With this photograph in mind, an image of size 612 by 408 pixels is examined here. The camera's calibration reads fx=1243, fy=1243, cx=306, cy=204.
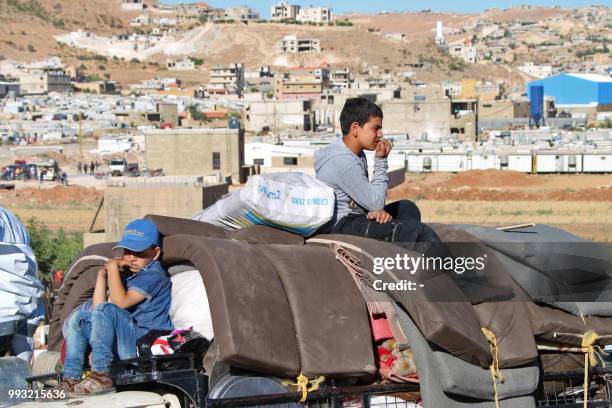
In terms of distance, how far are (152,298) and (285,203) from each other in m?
0.73

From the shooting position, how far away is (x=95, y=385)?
436 cm

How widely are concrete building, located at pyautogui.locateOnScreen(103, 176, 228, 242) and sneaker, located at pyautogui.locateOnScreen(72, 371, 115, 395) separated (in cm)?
1780

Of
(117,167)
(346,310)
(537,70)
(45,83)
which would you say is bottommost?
(117,167)

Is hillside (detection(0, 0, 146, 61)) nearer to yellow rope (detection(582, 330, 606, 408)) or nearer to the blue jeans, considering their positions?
yellow rope (detection(582, 330, 606, 408))

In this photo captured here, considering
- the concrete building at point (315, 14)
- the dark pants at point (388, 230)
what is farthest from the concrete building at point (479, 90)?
the dark pants at point (388, 230)

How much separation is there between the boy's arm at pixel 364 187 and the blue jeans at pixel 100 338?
1264 mm

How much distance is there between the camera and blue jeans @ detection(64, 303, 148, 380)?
177 inches

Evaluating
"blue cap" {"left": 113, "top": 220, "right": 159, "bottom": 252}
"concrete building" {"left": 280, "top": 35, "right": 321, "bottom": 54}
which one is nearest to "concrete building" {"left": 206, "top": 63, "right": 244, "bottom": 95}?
"concrete building" {"left": 280, "top": 35, "right": 321, "bottom": 54}

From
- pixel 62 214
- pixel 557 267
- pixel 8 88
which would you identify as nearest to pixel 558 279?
pixel 557 267

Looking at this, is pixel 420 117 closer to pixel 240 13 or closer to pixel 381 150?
pixel 381 150

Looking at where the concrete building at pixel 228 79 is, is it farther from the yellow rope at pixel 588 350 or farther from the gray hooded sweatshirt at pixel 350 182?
the yellow rope at pixel 588 350

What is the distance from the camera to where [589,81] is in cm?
10169

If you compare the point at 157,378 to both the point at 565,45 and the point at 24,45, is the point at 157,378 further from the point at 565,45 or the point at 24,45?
the point at 565,45

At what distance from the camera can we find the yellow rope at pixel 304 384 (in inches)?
177
